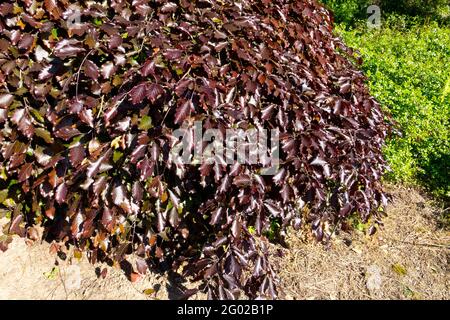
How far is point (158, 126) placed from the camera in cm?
196

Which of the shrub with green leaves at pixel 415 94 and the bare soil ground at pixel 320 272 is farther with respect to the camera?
the shrub with green leaves at pixel 415 94

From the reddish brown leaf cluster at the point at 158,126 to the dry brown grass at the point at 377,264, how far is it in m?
0.31

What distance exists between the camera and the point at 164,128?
75.7 inches

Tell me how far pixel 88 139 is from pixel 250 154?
2.65ft

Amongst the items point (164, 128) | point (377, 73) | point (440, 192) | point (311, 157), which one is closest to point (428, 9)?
point (377, 73)

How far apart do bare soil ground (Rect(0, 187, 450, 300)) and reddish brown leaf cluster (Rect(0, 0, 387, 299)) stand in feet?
0.55

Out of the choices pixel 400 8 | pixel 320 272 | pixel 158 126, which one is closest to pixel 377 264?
pixel 320 272

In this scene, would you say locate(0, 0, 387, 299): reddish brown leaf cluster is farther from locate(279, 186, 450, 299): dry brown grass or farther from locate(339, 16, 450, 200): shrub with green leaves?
locate(339, 16, 450, 200): shrub with green leaves

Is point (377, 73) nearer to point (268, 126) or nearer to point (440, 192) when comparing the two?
point (440, 192)

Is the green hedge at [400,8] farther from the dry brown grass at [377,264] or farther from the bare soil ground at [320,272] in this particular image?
the bare soil ground at [320,272]

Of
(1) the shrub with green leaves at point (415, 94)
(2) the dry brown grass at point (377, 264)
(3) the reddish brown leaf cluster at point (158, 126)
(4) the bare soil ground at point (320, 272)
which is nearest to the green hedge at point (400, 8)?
(1) the shrub with green leaves at point (415, 94)

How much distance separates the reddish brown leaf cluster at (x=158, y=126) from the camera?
199 centimetres

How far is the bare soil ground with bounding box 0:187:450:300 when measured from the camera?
7.93 ft

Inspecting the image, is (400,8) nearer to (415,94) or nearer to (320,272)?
(415,94)
